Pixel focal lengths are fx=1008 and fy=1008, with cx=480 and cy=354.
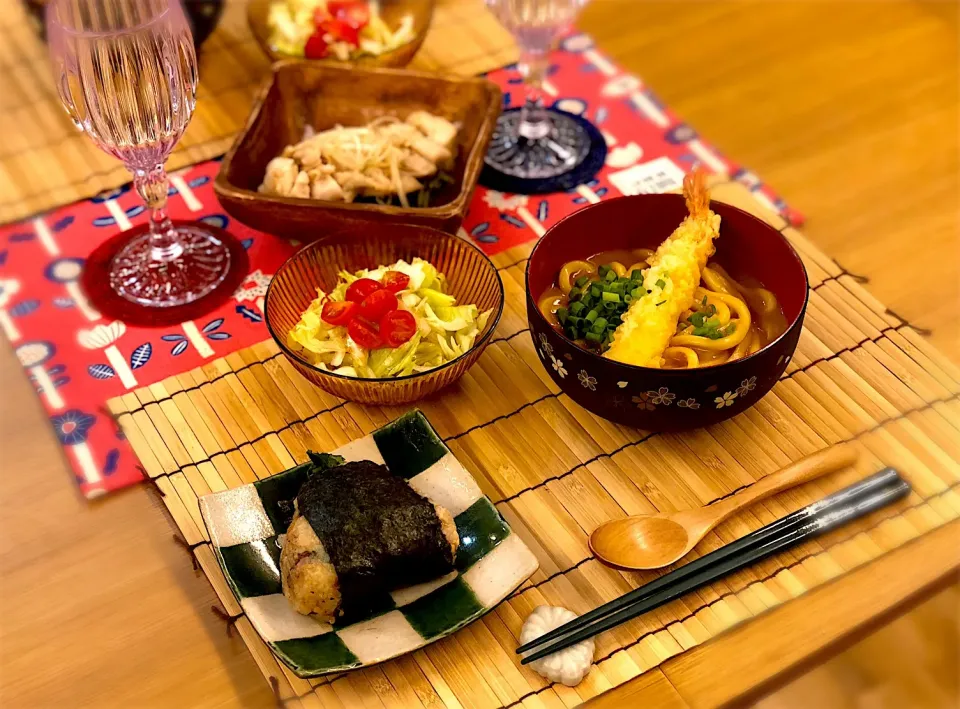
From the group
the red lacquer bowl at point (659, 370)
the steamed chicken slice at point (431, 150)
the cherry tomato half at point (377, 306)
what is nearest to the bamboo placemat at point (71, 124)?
the steamed chicken slice at point (431, 150)

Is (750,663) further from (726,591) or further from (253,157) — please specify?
(253,157)

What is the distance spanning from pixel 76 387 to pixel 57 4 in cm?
63

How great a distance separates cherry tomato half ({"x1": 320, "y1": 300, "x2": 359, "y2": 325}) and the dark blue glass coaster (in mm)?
617

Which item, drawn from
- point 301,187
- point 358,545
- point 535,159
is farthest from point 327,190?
point 358,545

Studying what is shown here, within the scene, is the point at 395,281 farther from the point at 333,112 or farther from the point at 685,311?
the point at 333,112

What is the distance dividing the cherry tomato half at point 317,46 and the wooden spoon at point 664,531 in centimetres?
131

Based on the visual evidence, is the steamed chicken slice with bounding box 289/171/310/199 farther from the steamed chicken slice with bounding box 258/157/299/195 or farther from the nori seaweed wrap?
the nori seaweed wrap

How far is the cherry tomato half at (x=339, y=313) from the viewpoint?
1.62m

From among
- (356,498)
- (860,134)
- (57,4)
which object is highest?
(57,4)

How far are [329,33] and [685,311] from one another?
111cm

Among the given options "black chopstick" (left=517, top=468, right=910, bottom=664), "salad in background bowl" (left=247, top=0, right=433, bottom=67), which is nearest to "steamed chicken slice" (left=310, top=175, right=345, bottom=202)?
"salad in background bowl" (left=247, top=0, right=433, bottom=67)

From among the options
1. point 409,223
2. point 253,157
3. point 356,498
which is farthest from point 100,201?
point 356,498

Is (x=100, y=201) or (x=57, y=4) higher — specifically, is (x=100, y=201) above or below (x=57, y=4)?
below

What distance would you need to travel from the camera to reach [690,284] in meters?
1.59
